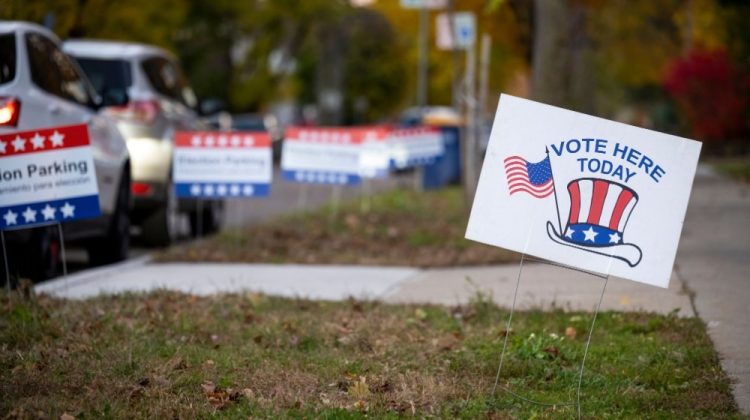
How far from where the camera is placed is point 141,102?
1362 centimetres

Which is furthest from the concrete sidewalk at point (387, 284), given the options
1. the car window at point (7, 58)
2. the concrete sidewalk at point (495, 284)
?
the car window at point (7, 58)

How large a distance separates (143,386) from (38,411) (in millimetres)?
698

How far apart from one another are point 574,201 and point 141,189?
8209 millimetres

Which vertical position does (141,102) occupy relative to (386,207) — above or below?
above

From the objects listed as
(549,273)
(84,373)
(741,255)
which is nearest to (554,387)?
(84,373)

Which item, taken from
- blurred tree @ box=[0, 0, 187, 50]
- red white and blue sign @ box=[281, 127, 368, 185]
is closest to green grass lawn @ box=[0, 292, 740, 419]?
red white and blue sign @ box=[281, 127, 368, 185]

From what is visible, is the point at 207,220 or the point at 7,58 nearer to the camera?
the point at 7,58

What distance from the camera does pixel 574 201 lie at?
20.5ft

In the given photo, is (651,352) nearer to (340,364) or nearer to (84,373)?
(340,364)

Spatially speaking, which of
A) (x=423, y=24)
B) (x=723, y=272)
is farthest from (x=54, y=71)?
(x=423, y=24)

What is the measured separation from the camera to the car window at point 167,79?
1437cm

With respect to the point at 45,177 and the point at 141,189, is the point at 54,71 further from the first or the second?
the point at 141,189

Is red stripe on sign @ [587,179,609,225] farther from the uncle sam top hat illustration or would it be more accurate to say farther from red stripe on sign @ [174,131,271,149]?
Result: red stripe on sign @ [174,131,271,149]

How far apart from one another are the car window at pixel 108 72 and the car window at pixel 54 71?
254 centimetres
